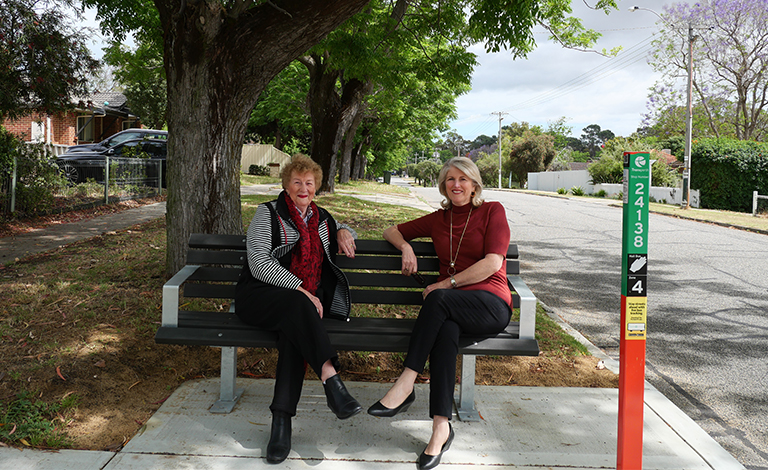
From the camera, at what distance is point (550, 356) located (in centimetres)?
451

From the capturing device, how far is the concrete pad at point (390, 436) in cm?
286

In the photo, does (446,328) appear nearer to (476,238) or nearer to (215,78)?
(476,238)

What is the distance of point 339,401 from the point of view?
9.68 ft

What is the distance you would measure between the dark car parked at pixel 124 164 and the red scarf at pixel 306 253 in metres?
7.66

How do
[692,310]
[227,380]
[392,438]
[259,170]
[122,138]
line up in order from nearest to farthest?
[392,438] < [227,380] < [692,310] < [122,138] < [259,170]

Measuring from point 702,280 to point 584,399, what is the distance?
539 cm

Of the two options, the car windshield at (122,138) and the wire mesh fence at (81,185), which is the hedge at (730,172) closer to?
the wire mesh fence at (81,185)

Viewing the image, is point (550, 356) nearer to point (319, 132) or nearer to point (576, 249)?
point (576, 249)

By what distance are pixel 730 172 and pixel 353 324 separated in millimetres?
24750

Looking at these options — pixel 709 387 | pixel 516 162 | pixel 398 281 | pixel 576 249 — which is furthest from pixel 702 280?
pixel 516 162

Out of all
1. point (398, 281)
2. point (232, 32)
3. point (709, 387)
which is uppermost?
point (232, 32)

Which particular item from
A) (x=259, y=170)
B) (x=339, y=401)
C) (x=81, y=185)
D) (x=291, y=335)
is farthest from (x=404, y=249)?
(x=259, y=170)

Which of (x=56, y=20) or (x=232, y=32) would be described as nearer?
(x=232, y=32)

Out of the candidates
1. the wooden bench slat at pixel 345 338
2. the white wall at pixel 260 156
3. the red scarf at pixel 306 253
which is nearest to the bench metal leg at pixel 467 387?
the wooden bench slat at pixel 345 338
